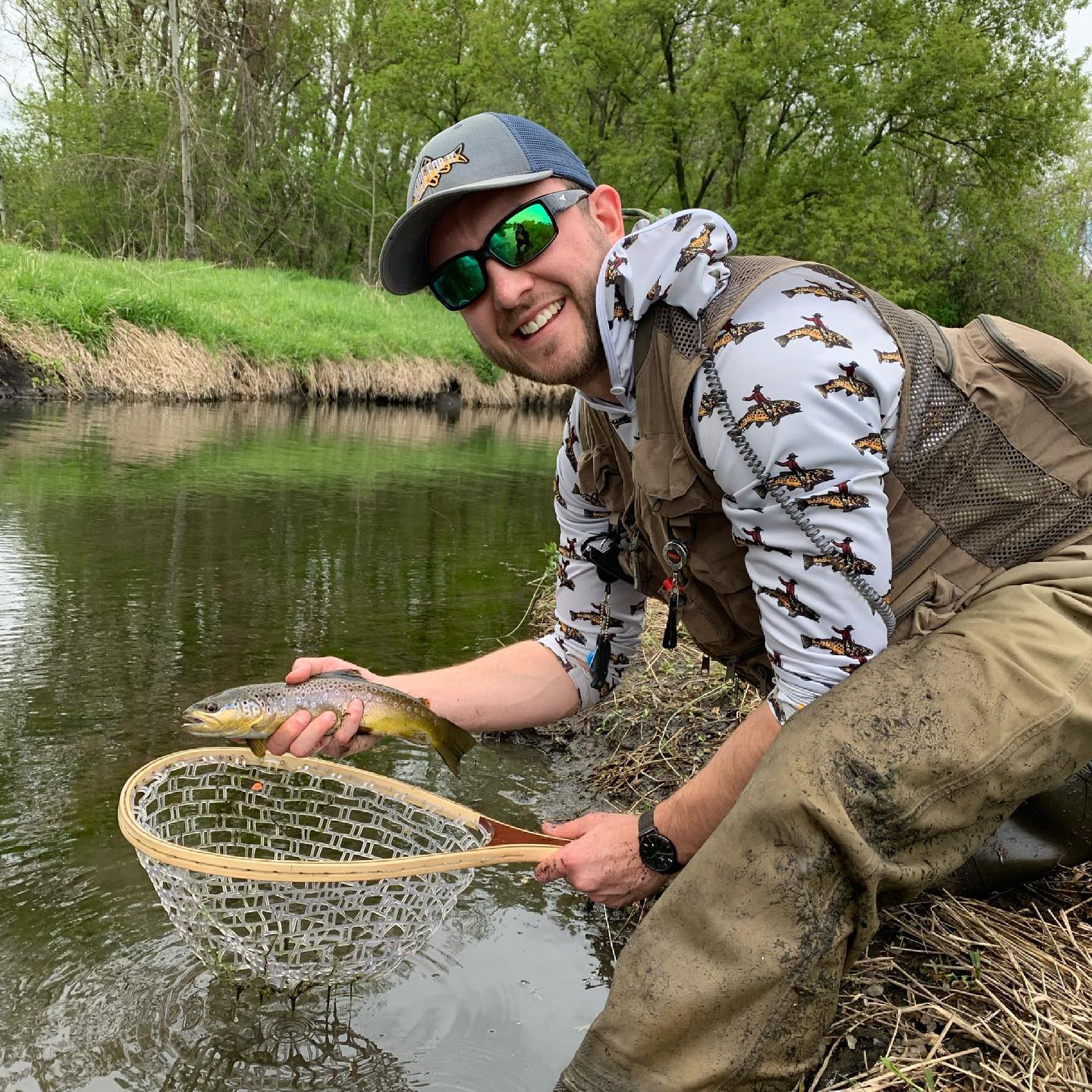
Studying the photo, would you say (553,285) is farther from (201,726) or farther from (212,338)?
(212,338)

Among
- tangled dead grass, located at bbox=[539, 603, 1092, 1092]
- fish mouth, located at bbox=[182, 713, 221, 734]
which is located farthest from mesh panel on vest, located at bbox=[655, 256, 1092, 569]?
fish mouth, located at bbox=[182, 713, 221, 734]

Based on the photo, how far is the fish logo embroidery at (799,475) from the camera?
223 cm

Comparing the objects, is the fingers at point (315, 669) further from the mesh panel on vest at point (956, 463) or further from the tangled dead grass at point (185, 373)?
the tangled dead grass at point (185, 373)

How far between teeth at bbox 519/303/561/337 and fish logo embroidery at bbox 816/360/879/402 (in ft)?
2.72

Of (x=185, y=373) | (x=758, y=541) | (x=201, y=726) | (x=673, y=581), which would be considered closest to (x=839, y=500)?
(x=758, y=541)

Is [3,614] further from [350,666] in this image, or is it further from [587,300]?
[587,300]

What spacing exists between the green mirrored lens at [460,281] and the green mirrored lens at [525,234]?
11 centimetres

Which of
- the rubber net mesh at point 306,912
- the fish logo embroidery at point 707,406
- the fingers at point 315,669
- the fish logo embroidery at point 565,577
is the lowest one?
the rubber net mesh at point 306,912

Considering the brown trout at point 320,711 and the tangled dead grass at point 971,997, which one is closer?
the tangled dead grass at point 971,997

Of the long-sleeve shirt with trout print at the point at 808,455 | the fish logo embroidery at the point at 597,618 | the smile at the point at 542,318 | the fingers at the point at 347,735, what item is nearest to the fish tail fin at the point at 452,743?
the fingers at the point at 347,735

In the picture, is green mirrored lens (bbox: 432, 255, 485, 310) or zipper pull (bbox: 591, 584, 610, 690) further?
zipper pull (bbox: 591, 584, 610, 690)

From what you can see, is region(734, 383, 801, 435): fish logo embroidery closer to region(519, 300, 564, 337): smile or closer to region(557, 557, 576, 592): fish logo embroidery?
region(519, 300, 564, 337): smile

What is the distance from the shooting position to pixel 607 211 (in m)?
2.81

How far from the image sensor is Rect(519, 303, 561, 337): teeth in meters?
2.70
